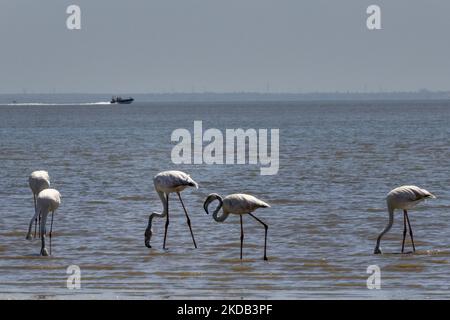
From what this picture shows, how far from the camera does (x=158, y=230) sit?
2038 centimetres

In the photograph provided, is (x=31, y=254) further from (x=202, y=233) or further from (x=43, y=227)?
(x=202, y=233)

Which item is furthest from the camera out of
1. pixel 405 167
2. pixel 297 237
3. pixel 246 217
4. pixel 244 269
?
pixel 405 167

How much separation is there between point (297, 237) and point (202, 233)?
188cm

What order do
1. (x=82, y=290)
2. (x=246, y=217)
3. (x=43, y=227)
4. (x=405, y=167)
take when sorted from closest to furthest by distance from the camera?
(x=82, y=290)
(x=43, y=227)
(x=246, y=217)
(x=405, y=167)

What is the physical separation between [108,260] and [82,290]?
313 cm

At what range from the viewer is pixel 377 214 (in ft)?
74.6

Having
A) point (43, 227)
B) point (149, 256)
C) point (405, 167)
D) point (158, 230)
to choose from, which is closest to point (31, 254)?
point (43, 227)

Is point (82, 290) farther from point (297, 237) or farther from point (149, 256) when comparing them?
point (297, 237)

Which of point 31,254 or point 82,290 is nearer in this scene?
point 82,290

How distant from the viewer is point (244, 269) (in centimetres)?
1591

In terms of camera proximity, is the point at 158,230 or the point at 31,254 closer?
the point at 31,254

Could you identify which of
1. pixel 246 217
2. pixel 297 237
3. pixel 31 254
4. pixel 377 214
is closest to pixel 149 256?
pixel 31 254

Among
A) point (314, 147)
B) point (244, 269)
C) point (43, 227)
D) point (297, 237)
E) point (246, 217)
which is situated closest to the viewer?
point (244, 269)

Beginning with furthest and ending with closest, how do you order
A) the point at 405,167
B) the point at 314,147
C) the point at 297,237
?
the point at 314,147
the point at 405,167
the point at 297,237
